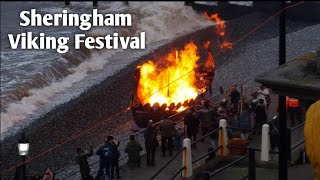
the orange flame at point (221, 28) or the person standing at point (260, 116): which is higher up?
the person standing at point (260, 116)

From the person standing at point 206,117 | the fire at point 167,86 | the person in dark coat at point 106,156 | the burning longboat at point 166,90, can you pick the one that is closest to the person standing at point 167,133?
the person standing at point 206,117

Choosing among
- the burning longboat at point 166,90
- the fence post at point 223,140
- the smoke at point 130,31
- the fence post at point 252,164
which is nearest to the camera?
the fence post at point 252,164

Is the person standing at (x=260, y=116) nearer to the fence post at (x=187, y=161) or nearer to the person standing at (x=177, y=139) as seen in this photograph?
the person standing at (x=177, y=139)

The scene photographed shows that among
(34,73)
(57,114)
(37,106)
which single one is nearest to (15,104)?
(37,106)

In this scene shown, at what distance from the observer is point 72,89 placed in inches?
1261

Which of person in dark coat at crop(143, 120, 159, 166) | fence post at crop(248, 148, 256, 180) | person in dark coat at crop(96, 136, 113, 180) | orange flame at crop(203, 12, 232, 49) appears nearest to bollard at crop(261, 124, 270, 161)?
fence post at crop(248, 148, 256, 180)

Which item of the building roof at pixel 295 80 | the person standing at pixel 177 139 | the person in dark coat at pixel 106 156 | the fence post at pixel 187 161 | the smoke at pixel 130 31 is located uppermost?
the building roof at pixel 295 80

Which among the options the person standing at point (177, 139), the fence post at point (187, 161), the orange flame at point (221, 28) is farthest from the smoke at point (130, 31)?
the fence post at point (187, 161)

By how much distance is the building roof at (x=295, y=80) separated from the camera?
9.05 metres

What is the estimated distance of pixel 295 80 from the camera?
30.5ft

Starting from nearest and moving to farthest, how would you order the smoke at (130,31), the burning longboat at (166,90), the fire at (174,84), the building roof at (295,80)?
the building roof at (295,80) < the burning longboat at (166,90) < the fire at (174,84) < the smoke at (130,31)

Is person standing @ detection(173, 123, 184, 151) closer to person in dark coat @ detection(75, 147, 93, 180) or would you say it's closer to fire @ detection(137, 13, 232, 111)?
person in dark coat @ detection(75, 147, 93, 180)

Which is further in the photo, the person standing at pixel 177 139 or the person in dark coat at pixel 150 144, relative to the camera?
the person standing at pixel 177 139

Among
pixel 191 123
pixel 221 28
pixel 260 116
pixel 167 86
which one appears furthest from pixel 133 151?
pixel 221 28
